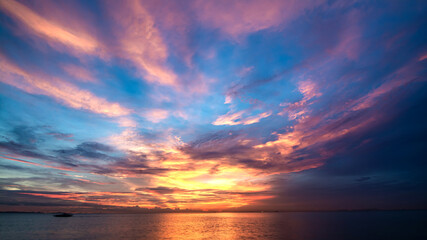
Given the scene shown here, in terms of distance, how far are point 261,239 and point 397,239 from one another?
38.2 m

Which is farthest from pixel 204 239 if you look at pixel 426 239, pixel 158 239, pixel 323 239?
pixel 426 239

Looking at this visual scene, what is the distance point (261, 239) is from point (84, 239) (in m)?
56.4

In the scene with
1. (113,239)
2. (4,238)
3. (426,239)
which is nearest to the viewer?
(426,239)

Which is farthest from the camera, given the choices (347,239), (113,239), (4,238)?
(4,238)

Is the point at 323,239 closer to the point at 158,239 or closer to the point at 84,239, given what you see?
the point at 158,239

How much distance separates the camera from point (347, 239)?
60156 mm

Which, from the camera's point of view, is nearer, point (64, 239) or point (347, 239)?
point (347, 239)

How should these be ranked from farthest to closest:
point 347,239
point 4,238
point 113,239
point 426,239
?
1. point 4,238
2. point 113,239
3. point 347,239
4. point 426,239

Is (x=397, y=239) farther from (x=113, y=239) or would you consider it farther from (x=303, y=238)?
(x=113, y=239)

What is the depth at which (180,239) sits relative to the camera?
67062mm

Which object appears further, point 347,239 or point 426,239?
point 347,239

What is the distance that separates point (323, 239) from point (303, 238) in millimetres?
5563

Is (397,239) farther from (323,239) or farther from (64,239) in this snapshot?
(64,239)

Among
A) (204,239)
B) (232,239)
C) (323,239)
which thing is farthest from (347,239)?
(204,239)
